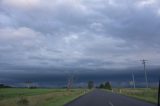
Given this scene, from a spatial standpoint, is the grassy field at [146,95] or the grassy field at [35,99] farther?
the grassy field at [146,95]

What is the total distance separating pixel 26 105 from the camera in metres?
32.0

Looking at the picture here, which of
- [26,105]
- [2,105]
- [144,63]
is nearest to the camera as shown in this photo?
[2,105]

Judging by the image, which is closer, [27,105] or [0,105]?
[0,105]

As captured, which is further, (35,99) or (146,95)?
(146,95)

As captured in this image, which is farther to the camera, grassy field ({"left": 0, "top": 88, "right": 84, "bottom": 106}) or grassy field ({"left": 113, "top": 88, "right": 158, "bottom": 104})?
grassy field ({"left": 113, "top": 88, "right": 158, "bottom": 104})

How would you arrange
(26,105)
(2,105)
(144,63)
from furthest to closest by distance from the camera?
1. (144,63)
2. (26,105)
3. (2,105)

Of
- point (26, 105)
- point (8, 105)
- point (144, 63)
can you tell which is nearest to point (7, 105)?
point (8, 105)

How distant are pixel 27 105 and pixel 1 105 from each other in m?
3.05

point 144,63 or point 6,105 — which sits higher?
point 144,63

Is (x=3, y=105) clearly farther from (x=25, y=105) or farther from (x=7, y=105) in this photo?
(x=25, y=105)

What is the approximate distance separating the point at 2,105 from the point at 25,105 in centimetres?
288

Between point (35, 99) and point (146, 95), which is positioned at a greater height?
point (146, 95)

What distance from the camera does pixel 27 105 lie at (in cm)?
3212

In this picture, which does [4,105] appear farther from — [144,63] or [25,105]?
[144,63]
